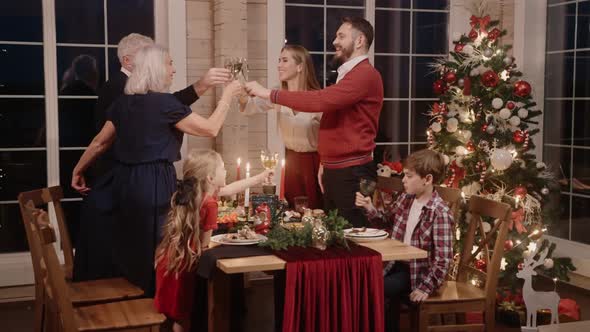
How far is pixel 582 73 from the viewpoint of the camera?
5656mm

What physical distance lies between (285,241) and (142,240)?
28.5 inches

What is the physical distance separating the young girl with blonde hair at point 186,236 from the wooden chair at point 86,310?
115 millimetres

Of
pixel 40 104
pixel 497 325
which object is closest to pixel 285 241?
pixel 497 325

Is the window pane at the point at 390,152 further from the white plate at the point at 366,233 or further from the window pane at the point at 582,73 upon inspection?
the white plate at the point at 366,233

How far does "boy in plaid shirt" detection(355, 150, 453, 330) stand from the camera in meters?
3.38

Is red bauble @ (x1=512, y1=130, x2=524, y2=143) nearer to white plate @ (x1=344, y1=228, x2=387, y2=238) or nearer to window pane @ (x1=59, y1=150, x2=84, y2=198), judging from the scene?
white plate @ (x1=344, y1=228, x2=387, y2=238)

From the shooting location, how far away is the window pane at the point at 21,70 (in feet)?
16.3

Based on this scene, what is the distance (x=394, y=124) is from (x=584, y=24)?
Answer: 163 cm

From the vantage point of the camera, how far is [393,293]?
3.45 meters

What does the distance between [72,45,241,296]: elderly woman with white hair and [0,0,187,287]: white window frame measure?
5.30ft

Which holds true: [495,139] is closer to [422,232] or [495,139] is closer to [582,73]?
[582,73]

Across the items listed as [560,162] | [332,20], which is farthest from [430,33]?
[560,162]

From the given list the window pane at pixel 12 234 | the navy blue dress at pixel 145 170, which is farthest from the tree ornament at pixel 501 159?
the window pane at pixel 12 234

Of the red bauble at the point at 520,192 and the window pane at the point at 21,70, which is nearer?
the red bauble at the point at 520,192
